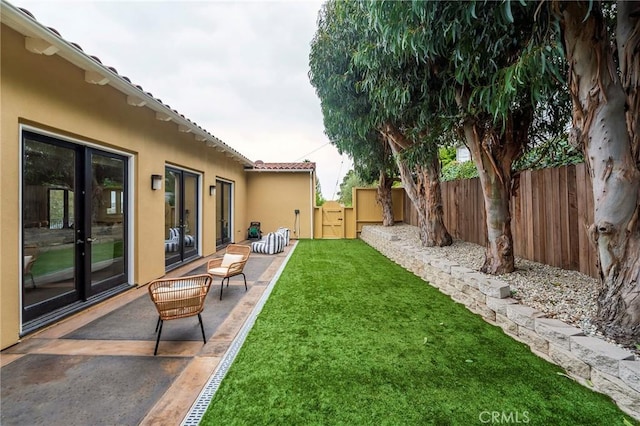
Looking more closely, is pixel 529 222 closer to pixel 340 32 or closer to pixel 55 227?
pixel 340 32

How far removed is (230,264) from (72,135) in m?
3.06

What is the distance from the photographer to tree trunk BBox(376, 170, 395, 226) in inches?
467

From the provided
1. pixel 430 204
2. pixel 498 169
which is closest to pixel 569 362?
pixel 498 169

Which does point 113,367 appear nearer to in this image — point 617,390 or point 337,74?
point 617,390

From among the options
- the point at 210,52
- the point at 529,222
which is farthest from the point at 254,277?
the point at 210,52

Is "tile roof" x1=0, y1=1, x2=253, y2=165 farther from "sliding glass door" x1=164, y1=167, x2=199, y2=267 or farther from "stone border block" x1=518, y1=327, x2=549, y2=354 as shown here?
"stone border block" x1=518, y1=327, x2=549, y2=354

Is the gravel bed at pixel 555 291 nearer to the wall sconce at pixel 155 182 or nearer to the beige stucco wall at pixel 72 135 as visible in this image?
the beige stucco wall at pixel 72 135

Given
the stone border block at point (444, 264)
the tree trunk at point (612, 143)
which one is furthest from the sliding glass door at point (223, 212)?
the tree trunk at point (612, 143)

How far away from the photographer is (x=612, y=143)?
251 cm

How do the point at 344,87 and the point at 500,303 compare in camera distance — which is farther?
the point at 344,87

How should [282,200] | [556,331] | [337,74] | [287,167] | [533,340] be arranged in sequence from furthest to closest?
[282,200] → [287,167] → [337,74] → [533,340] → [556,331]
